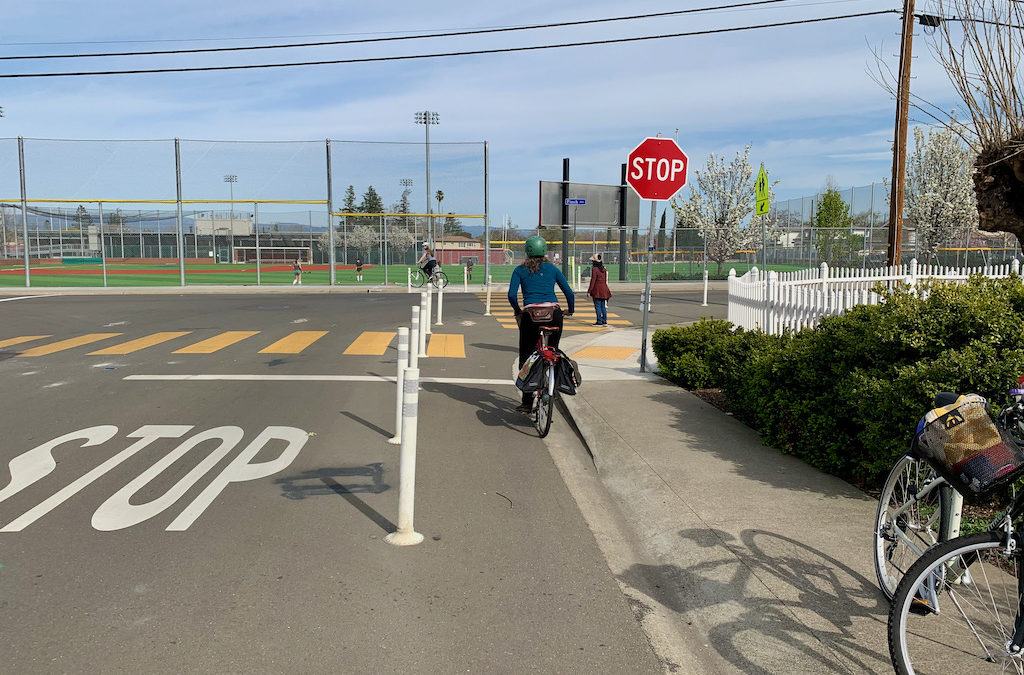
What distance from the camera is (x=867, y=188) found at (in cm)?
4578

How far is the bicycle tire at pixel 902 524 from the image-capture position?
379cm

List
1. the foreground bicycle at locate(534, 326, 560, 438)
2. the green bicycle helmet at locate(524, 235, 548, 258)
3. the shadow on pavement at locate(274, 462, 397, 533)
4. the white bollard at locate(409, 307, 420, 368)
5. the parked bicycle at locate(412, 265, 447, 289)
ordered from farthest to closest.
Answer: the parked bicycle at locate(412, 265, 447, 289), the green bicycle helmet at locate(524, 235, 548, 258), the foreground bicycle at locate(534, 326, 560, 438), the white bollard at locate(409, 307, 420, 368), the shadow on pavement at locate(274, 462, 397, 533)

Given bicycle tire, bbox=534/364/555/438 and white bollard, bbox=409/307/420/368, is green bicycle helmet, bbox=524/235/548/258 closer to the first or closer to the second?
bicycle tire, bbox=534/364/555/438

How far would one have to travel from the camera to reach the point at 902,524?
3879 mm

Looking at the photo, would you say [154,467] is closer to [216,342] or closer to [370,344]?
[370,344]

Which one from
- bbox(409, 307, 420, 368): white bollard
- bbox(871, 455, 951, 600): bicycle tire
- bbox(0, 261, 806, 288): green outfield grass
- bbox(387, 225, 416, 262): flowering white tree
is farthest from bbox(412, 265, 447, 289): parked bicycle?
bbox(871, 455, 951, 600): bicycle tire

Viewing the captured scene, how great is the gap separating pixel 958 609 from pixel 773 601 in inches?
34.0

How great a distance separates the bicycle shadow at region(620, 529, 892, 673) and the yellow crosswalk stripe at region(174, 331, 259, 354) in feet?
35.2

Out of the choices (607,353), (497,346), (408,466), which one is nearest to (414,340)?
(408,466)

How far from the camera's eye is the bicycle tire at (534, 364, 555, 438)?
7711 mm

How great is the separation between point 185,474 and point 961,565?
17.2 feet

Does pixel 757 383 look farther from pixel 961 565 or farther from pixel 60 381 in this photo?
pixel 60 381

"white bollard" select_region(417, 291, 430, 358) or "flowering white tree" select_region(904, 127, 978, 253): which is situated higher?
"flowering white tree" select_region(904, 127, 978, 253)

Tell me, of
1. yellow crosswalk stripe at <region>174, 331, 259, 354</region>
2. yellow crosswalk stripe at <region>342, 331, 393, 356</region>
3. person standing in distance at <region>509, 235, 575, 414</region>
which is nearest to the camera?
person standing in distance at <region>509, 235, 575, 414</region>
